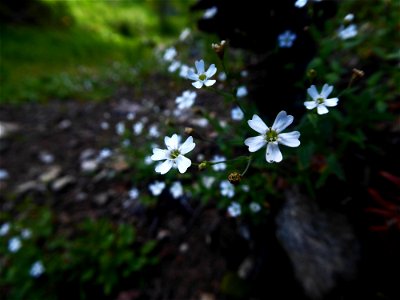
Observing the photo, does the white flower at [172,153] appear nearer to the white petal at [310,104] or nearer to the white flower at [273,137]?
the white flower at [273,137]

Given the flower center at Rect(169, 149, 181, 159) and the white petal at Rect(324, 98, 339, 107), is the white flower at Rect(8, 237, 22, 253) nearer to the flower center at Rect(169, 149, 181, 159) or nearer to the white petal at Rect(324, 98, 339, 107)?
the flower center at Rect(169, 149, 181, 159)

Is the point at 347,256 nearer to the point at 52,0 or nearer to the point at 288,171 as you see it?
the point at 288,171

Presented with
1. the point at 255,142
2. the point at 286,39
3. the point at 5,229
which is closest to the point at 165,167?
the point at 255,142

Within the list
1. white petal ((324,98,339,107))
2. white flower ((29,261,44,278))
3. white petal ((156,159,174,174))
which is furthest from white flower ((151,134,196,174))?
white flower ((29,261,44,278))

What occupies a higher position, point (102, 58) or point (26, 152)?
point (102, 58)

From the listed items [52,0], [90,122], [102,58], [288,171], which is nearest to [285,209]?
[288,171]

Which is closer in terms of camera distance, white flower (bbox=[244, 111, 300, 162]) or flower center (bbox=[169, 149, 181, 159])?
white flower (bbox=[244, 111, 300, 162])

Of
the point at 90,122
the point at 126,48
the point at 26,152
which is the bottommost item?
the point at 26,152
